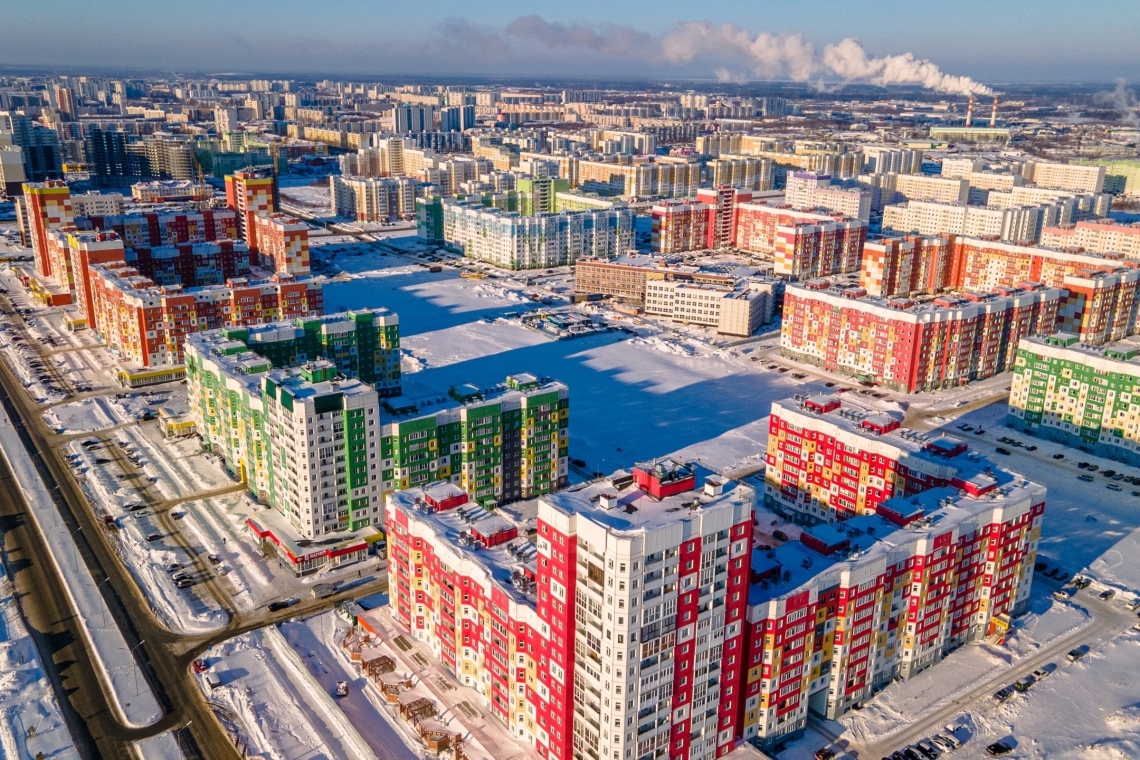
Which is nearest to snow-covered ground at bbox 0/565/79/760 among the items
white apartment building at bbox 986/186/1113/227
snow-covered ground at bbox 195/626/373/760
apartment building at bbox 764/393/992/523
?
snow-covered ground at bbox 195/626/373/760

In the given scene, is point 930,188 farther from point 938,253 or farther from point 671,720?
point 671,720

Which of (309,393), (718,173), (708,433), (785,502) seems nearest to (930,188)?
(718,173)

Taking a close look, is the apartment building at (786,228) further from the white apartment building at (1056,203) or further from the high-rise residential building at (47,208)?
the high-rise residential building at (47,208)

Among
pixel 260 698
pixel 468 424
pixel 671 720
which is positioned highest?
pixel 468 424

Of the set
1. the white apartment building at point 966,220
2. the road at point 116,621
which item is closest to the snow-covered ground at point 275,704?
the road at point 116,621

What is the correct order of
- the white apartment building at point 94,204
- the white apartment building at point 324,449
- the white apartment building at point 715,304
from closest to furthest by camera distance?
the white apartment building at point 324,449
the white apartment building at point 715,304
the white apartment building at point 94,204

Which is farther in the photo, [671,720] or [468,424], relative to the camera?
[468,424]

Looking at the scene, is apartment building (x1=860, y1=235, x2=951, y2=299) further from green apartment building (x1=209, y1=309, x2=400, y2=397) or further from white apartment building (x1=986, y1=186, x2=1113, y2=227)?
green apartment building (x1=209, y1=309, x2=400, y2=397)
